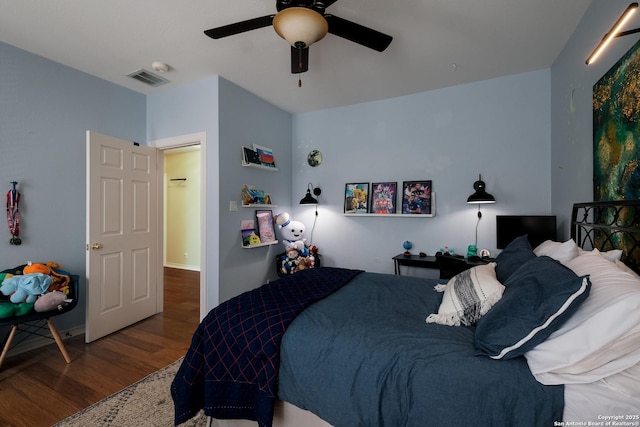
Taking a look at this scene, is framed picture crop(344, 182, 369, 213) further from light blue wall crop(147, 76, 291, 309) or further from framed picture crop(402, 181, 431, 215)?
light blue wall crop(147, 76, 291, 309)

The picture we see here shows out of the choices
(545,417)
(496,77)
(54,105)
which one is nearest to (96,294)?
(54,105)

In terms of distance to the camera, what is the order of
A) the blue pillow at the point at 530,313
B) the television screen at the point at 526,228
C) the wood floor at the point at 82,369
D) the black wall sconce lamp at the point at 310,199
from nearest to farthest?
the blue pillow at the point at 530,313 < the wood floor at the point at 82,369 < the television screen at the point at 526,228 < the black wall sconce lamp at the point at 310,199

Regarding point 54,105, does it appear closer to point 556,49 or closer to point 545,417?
point 545,417

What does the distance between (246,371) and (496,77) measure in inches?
144

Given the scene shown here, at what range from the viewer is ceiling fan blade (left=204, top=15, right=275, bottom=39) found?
1699 millimetres

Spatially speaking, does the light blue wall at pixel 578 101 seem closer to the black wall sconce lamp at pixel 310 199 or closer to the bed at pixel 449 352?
the bed at pixel 449 352

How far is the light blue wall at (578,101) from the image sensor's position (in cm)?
176

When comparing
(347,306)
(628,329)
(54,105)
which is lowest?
(347,306)

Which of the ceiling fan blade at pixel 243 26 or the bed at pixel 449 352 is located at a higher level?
the ceiling fan blade at pixel 243 26

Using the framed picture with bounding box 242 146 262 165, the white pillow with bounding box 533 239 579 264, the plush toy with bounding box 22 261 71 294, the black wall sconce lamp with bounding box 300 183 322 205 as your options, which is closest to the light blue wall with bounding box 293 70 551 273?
the black wall sconce lamp with bounding box 300 183 322 205

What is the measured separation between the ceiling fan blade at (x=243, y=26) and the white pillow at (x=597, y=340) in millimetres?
2051

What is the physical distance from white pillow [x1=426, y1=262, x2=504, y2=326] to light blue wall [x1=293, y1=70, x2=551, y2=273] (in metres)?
1.96

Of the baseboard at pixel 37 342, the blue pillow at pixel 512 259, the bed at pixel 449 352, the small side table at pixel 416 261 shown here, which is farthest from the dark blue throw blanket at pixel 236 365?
the baseboard at pixel 37 342

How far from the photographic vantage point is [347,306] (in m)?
1.69
